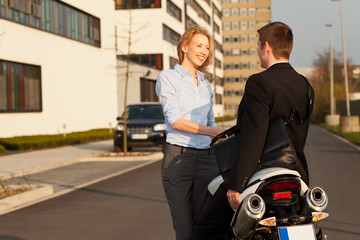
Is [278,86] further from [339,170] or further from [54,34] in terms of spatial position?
[54,34]

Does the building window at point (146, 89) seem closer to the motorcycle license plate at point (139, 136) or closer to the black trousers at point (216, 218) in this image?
the motorcycle license plate at point (139, 136)

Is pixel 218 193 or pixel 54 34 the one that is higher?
pixel 54 34

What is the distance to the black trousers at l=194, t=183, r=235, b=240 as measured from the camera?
329 centimetres

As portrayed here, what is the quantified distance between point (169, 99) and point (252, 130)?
2.56 feet

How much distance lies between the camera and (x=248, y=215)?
9.45 feet

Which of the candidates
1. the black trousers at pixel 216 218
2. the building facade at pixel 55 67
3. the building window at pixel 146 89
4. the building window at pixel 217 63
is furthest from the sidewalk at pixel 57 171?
the building window at pixel 217 63

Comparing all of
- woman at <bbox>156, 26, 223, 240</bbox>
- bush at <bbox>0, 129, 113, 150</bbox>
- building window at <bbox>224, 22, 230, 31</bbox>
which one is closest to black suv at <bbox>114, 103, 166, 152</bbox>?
bush at <bbox>0, 129, 113, 150</bbox>

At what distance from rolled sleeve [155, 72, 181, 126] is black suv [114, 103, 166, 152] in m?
14.5

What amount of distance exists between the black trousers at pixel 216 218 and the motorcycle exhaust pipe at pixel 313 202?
1.52 ft

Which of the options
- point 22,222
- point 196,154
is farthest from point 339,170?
point 196,154

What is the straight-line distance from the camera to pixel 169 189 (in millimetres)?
3660

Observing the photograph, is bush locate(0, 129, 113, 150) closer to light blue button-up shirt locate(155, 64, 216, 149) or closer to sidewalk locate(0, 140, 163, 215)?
sidewalk locate(0, 140, 163, 215)

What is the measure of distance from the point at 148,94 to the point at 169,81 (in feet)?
152

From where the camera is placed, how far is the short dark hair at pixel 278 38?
10.3ft
